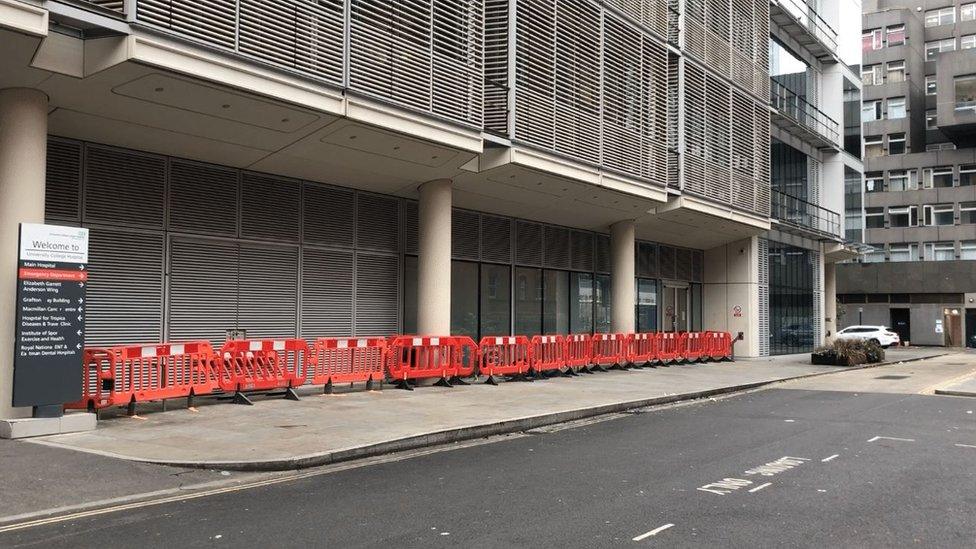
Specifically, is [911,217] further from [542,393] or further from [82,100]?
[82,100]

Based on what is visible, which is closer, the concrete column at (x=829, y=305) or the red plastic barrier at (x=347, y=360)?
the red plastic barrier at (x=347, y=360)

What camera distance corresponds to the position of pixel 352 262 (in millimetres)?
18906

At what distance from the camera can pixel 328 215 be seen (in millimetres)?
18312

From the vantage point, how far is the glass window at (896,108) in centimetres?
6756

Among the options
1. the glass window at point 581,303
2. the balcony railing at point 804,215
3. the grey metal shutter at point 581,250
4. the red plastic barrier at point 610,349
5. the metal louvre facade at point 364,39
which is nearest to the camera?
the metal louvre facade at point 364,39

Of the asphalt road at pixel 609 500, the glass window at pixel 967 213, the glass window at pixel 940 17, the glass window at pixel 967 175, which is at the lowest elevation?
the asphalt road at pixel 609 500

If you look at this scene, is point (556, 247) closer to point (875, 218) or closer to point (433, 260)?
point (433, 260)

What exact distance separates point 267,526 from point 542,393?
1069cm

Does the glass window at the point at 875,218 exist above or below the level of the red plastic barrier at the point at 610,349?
above

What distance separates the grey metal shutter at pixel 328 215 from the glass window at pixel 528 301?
684 centimetres

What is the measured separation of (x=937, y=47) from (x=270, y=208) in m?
70.8

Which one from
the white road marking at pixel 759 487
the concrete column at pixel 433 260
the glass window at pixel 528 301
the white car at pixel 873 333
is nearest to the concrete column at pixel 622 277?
the glass window at pixel 528 301

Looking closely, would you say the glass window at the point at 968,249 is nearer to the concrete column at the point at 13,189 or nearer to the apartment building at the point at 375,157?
the apartment building at the point at 375,157

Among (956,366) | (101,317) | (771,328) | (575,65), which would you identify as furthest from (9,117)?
(956,366)
